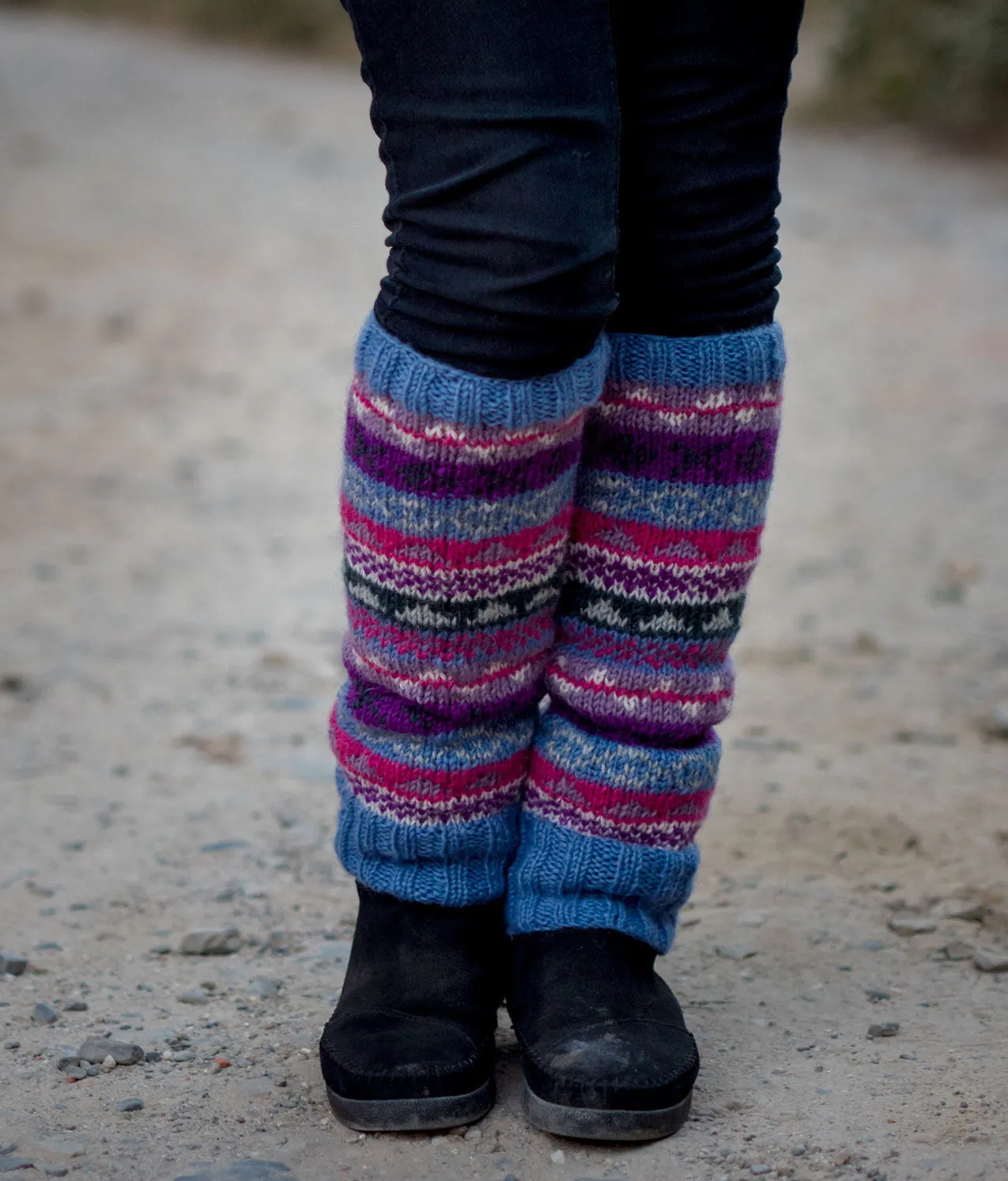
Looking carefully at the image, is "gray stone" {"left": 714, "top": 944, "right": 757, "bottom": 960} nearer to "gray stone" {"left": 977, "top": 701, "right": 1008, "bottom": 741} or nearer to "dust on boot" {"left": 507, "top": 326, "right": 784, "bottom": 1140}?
"dust on boot" {"left": 507, "top": 326, "right": 784, "bottom": 1140}

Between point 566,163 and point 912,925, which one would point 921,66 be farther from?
point 566,163

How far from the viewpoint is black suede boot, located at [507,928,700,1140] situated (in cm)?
92

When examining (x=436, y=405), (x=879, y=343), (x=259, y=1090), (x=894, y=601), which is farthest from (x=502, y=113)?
(x=879, y=343)

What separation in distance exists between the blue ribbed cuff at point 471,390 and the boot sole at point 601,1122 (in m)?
0.45

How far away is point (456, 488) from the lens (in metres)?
0.88

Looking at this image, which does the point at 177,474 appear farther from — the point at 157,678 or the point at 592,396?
the point at 592,396

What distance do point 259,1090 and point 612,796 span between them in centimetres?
33

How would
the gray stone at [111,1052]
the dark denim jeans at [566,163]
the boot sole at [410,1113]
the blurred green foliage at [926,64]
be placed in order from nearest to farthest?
the dark denim jeans at [566,163], the boot sole at [410,1113], the gray stone at [111,1052], the blurred green foliage at [926,64]

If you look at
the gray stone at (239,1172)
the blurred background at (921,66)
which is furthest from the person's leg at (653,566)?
the blurred background at (921,66)

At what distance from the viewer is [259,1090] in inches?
39.2

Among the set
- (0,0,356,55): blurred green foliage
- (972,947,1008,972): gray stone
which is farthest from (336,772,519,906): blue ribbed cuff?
(0,0,356,55): blurred green foliage

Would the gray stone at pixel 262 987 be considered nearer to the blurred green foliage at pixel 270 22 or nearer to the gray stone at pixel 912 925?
the gray stone at pixel 912 925

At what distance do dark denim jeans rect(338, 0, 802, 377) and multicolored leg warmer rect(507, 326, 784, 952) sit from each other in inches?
1.9

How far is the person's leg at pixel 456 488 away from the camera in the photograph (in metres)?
0.84
